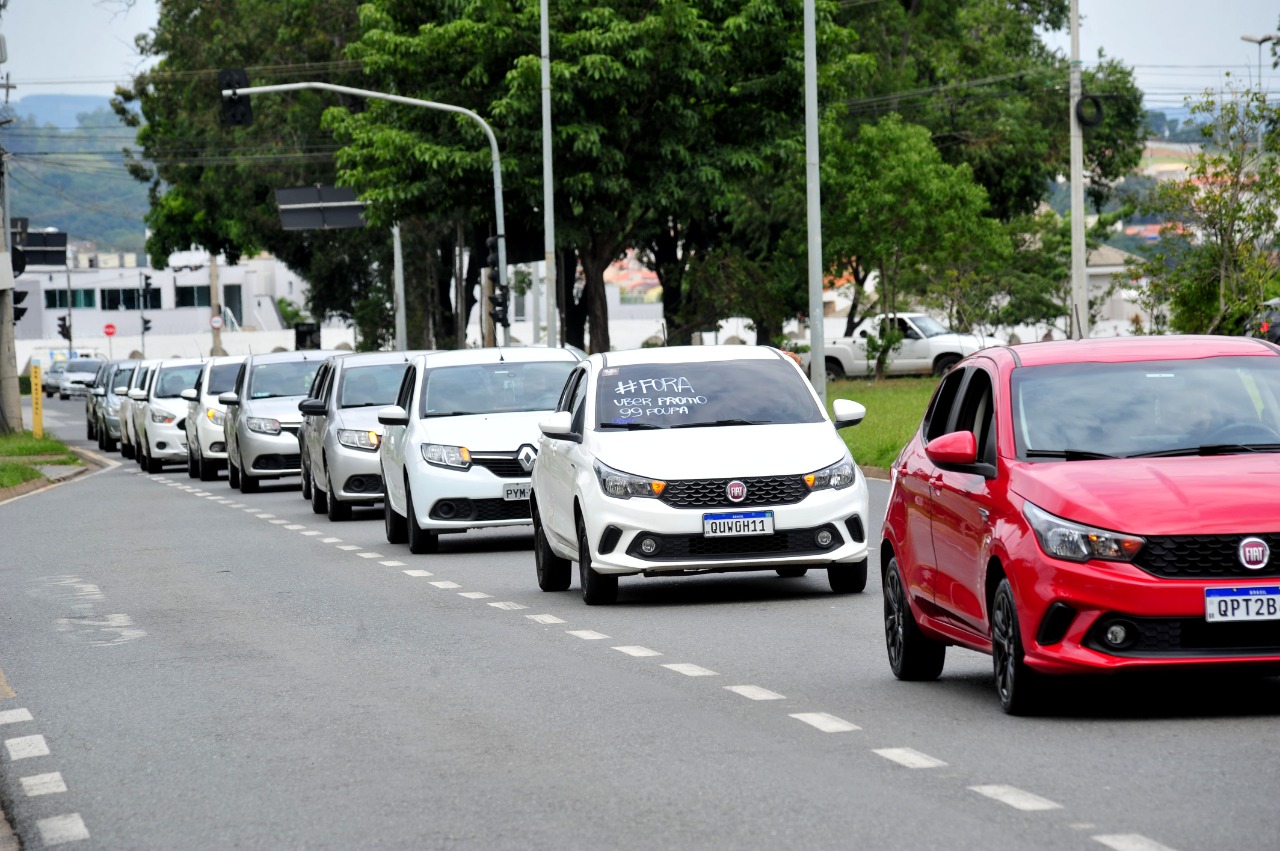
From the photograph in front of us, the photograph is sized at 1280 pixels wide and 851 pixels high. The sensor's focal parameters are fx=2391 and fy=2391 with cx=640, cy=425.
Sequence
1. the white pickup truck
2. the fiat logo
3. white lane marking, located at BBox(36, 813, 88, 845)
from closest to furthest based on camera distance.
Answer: white lane marking, located at BBox(36, 813, 88, 845)
the fiat logo
the white pickup truck

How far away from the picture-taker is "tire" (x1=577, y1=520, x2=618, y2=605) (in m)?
14.8

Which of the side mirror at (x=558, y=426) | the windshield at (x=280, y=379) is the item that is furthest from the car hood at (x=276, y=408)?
the side mirror at (x=558, y=426)

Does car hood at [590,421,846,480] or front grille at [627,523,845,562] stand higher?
car hood at [590,421,846,480]

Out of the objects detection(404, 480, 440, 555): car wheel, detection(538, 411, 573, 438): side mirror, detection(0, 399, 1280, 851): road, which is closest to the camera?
detection(0, 399, 1280, 851): road

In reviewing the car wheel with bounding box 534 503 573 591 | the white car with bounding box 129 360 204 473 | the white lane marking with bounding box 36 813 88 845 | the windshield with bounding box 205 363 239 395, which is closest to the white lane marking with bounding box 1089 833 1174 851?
the white lane marking with bounding box 36 813 88 845

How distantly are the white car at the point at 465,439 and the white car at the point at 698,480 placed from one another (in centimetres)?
359

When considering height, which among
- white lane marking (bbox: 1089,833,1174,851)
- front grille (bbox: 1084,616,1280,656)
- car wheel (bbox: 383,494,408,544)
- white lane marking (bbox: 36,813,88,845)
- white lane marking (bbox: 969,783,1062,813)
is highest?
front grille (bbox: 1084,616,1280,656)

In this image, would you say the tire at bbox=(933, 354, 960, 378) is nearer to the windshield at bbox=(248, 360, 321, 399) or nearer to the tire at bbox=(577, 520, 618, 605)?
the windshield at bbox=(248, 360, 321, 399)

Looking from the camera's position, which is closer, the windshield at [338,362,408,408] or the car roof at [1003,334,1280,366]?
the car roof at [1003,334,1280,366]

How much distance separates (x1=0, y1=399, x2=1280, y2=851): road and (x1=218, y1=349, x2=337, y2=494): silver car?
14887mm

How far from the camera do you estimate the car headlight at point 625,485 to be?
1448 centimetres

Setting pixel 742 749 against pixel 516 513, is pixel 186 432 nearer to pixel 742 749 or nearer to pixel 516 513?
pixel 516 513

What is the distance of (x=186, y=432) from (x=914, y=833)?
106ft

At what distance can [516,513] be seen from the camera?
19.5 meters
